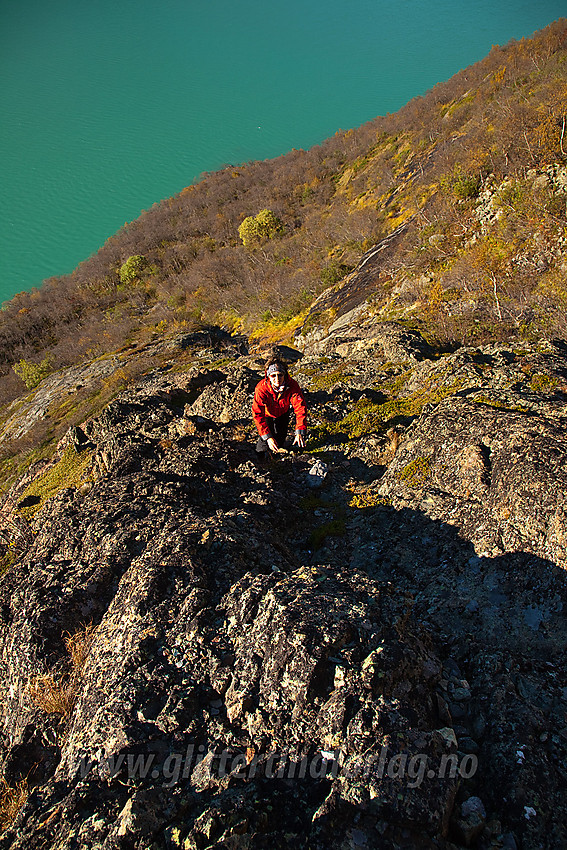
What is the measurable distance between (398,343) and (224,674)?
11583mm

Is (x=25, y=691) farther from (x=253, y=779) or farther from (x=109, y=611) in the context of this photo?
(x=253, y=779)

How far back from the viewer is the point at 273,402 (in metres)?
8.36

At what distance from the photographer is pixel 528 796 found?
9.98 ft

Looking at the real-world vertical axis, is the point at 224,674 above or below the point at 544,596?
below

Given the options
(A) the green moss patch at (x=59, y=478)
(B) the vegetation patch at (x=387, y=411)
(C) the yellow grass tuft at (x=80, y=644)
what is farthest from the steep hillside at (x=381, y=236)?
(C) the yellow grass tuft at (x=80, y=644)

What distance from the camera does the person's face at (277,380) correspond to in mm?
7862

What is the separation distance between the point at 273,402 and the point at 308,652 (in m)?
5.29

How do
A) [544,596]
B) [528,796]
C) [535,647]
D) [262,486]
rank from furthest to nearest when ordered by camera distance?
[262,486]
[544,596]
[535,647]
[528,796]

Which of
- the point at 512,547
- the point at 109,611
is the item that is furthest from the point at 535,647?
the point at 109,611

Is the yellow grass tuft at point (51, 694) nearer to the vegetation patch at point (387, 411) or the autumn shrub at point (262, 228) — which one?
the vegetation patch at point (387, 411)

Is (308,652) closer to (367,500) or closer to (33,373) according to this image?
(367,500)

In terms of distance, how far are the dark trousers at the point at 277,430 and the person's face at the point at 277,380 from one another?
77 centimetres

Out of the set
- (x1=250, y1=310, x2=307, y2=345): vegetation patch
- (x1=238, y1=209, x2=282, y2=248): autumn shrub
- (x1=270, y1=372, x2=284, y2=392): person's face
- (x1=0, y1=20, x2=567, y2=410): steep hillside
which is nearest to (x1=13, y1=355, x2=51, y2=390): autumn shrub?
(x1=0, y1=20, x2=567, y2=410): steep hillside

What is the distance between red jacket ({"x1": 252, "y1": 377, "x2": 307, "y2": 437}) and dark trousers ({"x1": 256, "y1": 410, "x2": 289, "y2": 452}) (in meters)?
0.17
